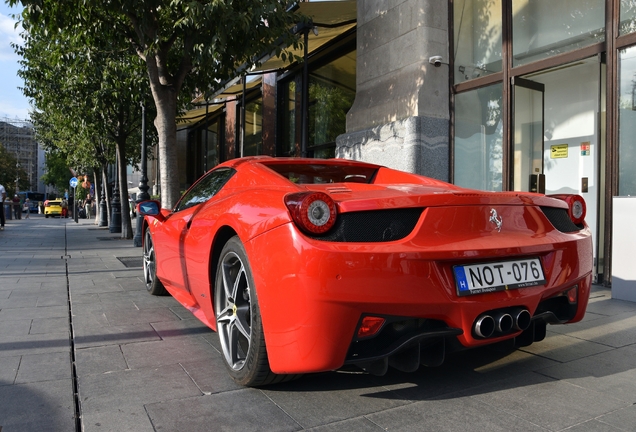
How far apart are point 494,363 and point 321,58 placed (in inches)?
446

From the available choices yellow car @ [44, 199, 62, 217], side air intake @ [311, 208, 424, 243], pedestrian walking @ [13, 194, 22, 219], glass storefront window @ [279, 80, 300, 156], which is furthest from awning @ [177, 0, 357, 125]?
yellow car @ [44, 199, 62, 217]

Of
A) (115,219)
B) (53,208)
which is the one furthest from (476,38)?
(53,208)

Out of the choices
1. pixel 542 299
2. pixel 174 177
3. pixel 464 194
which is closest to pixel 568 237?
pixel 542 299

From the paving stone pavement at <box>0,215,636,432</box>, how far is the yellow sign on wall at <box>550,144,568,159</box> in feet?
14.1

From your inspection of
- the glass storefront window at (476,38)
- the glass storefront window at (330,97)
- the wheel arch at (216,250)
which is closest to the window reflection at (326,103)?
the glass storefront window at (330,97)

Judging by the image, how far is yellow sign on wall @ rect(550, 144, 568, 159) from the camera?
8102 millimetres

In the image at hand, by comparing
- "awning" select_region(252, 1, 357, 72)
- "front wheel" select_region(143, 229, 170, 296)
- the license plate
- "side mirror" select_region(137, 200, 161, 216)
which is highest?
"awning" select_region(252, 1, 357, 72)

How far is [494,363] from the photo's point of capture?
10.4 feet

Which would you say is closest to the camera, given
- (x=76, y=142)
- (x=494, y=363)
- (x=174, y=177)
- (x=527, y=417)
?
(x=527, y=417)

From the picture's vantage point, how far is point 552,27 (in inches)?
287

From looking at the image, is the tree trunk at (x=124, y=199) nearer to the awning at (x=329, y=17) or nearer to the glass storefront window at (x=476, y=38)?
the awning at (x=329, y=17)

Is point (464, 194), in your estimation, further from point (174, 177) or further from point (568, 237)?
point (174, 177)

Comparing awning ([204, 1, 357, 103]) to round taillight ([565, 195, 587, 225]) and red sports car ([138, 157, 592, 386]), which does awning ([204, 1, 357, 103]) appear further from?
red sports car ([138, 157, 592, 386])

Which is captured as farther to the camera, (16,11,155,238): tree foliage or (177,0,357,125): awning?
(16,11,155,238): tree foliage
